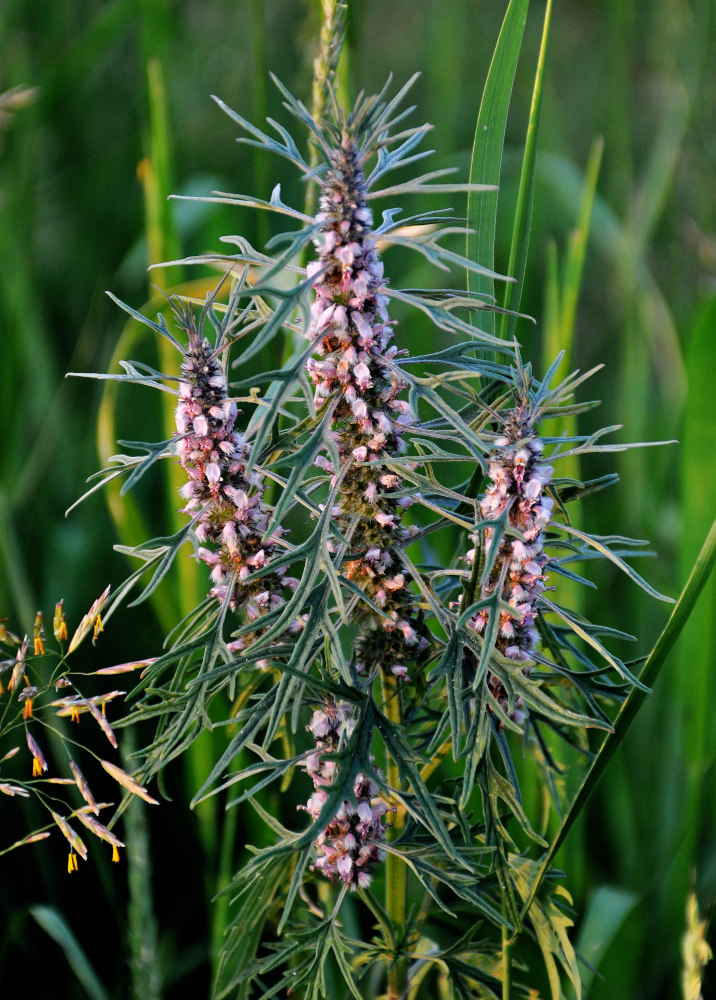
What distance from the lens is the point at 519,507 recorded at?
2.15 ft

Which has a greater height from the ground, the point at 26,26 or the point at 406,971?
the point at 26,26

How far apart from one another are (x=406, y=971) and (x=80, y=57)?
1.61m

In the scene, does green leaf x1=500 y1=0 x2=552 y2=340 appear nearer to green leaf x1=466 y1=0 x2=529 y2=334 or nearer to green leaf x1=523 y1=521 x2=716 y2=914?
green leaf x1=466 y1=0 x2=529 y2=334

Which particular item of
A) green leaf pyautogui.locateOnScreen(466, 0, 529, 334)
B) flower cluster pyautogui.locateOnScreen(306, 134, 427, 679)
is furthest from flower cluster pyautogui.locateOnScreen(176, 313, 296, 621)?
green leaf pyautogui.locateOnScreen(466, 0, 529, 334)

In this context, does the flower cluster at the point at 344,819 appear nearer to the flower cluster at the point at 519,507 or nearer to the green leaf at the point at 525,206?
the flower cluster at the point at 519,507

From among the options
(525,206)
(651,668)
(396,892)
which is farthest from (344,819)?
(525,206)

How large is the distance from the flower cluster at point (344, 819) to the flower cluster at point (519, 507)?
162 millimetres

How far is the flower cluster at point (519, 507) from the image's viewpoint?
25.0 inches

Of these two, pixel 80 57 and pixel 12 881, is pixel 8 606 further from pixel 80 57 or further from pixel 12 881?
pixel 80 57

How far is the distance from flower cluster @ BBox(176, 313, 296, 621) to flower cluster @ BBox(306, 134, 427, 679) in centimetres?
6

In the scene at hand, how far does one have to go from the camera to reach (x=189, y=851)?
4.90ft

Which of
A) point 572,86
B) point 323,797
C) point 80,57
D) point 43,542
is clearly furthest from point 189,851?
point 572,86

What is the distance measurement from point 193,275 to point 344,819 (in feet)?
4.55

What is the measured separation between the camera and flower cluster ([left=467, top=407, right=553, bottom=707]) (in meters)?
0.63
